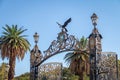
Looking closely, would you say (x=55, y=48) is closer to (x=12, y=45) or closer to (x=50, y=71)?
(x=50, y=71)

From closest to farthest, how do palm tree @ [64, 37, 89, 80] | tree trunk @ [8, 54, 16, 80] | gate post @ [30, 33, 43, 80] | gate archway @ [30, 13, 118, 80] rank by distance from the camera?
gate archway @ [30, 13, 118, 80]
gate post @ [30, 33, 43, 80]
tree trunk @ [8, 54, 16, 80]
palm tree @ [64, 37, 89, 80]

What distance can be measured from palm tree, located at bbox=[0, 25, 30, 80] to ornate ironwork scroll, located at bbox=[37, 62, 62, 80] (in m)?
13.5

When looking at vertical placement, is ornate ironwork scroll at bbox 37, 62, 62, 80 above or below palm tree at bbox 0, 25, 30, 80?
below

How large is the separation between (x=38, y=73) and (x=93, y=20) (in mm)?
5431

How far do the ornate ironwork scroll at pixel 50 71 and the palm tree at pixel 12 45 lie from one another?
13484 mm

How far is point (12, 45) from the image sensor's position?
36375 mm

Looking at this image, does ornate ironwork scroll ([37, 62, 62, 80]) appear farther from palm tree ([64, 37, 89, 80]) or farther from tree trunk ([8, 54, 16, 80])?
palm tree ([64, 37, 89, 80])

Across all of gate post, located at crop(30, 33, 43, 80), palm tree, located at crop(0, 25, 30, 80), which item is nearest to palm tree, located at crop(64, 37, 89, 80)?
palm tree, located at crop(0, 25, 30, 80)

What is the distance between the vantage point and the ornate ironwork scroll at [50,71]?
2094 cm

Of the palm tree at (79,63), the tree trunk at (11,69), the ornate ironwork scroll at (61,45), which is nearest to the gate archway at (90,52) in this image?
the ornate ironwork scroll at (61,45)

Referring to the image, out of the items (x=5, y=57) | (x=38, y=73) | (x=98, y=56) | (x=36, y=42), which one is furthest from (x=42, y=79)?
(x=5, y=57)

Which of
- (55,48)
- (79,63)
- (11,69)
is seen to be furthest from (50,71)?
(79,63)

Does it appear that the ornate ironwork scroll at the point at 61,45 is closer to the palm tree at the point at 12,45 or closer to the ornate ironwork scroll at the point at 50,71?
the ornate ironwork scroll at the point at 50,71

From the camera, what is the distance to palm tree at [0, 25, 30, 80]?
116ft
